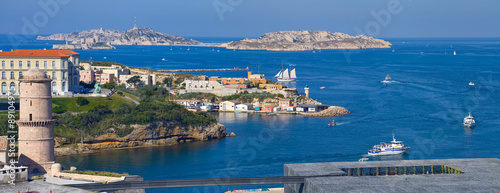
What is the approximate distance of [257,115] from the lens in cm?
3503

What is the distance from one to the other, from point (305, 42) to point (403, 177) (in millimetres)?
148753

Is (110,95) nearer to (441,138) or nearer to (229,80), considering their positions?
(441,138)

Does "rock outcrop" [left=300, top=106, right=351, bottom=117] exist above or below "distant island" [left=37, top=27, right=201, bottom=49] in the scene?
below

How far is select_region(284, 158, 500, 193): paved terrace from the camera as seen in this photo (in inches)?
378

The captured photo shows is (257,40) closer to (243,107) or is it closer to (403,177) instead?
(243,107)

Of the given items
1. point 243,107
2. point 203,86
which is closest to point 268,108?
point 243,107

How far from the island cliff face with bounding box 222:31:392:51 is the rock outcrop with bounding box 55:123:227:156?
111 meters

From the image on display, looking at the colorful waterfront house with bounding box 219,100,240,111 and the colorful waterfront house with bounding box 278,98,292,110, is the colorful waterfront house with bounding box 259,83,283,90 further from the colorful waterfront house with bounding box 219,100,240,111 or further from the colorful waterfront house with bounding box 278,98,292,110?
the colorful waterfront house with bounding box 219,100,240,111

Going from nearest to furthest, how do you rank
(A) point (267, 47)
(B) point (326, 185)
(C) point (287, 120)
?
(B) point (326, 185) < (C) point (287, 120) < (A) point (267, 47)

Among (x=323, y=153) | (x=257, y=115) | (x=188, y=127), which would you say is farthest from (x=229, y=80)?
(x=323, y=153)

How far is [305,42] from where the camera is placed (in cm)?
15800

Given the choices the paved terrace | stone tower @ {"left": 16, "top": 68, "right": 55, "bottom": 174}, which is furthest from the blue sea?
the paved terrace

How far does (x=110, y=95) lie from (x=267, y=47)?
117 meters

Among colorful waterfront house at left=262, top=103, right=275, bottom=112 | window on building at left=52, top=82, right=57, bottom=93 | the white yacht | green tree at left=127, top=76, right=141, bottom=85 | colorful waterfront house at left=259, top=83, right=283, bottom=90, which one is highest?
green tree at left=127, top=76, right=141, bottom=85
